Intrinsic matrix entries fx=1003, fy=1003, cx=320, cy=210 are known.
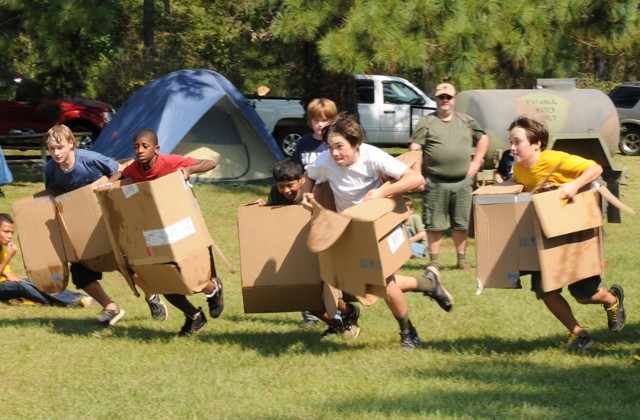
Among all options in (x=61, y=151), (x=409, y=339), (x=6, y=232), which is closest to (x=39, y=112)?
(x=6, y=232)

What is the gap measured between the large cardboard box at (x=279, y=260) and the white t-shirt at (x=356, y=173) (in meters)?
0.30

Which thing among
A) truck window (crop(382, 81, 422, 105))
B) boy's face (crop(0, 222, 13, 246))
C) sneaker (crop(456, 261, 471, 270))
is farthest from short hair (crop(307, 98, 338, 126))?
truck window (crop(382, 81, 422, 105))

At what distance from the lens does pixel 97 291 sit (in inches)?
302

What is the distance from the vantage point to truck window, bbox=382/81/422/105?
22094 mm

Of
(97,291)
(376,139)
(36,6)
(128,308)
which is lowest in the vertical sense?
(376,139)

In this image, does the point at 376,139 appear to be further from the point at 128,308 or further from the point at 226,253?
the point at 128,308

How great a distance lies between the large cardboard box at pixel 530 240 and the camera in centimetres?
607

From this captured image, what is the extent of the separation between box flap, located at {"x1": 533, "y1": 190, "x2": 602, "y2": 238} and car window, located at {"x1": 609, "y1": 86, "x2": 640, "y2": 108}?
1812 cm

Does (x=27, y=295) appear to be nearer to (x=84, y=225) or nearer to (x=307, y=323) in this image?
(x=84, y=225)

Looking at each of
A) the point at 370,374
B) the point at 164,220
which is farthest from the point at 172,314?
the point at 370,374

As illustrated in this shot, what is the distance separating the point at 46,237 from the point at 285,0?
5588 mm

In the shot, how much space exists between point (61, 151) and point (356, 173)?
7.36ft

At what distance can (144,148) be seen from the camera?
684 centimetres

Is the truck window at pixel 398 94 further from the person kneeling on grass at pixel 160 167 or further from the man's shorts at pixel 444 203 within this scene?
the person kneeling on grass at pixel 160 167
